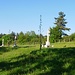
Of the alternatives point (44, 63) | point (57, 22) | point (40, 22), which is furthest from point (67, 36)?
point (44, 63)

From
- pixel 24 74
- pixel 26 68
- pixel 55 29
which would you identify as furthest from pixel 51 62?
pixel 55 29

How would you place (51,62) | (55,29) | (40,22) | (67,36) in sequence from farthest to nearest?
(67,36) < (55,29) < (40,22) < (51,62)

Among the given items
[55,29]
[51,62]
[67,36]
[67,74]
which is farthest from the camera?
[67,36]

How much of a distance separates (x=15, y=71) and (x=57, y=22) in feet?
296

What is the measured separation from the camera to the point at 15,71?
1012 centimetres

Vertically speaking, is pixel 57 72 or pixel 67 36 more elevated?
pixel 67 36

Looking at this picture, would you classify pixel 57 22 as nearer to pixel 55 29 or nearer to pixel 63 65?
pixel 55 29

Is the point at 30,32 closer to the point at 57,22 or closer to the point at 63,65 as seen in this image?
the point at 57,22

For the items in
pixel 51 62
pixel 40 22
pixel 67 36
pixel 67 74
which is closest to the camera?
pixel 67 74

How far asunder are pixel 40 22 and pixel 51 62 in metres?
46.4

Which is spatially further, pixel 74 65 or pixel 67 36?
pixel 67 36

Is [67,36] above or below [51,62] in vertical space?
above

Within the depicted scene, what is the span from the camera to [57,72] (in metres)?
9.26

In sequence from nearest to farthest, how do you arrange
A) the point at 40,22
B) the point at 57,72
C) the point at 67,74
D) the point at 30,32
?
the point at 67,74, the point at 57,72, the point at 40,22, the point at 30,32
